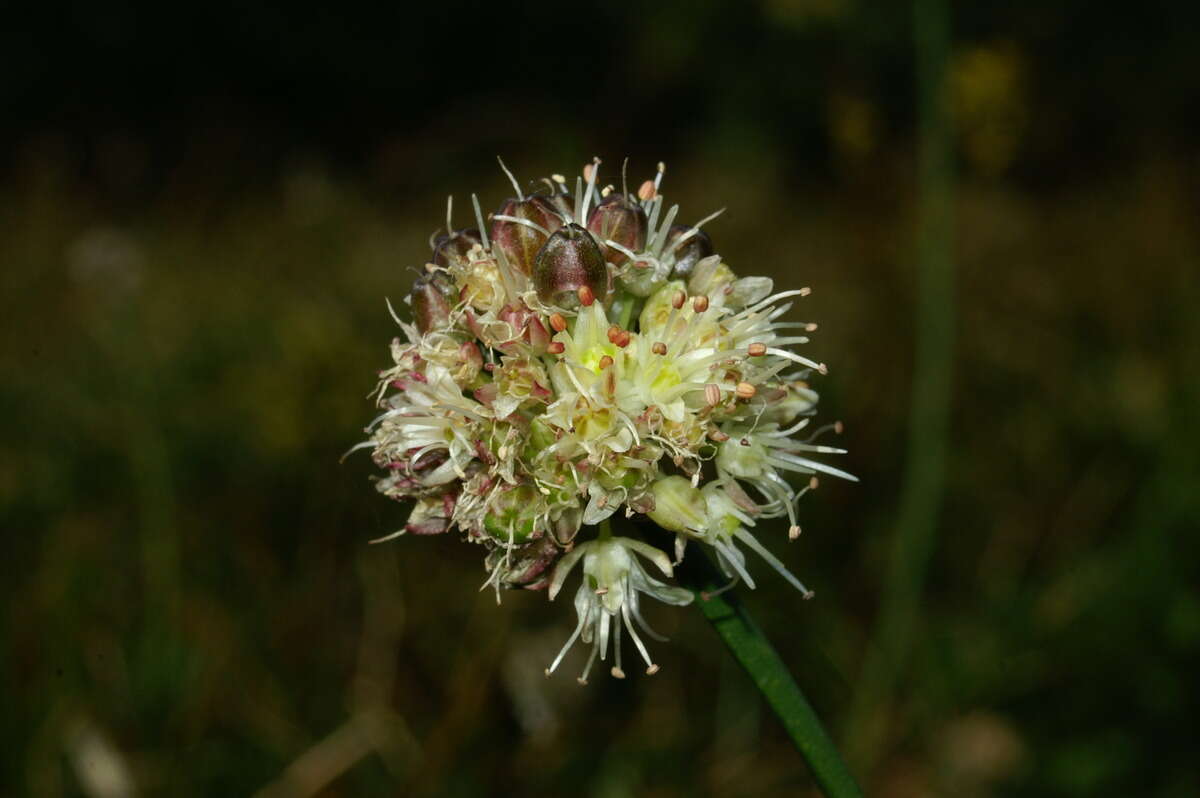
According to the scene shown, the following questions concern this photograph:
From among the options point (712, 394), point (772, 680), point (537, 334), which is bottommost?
point (772, 680)

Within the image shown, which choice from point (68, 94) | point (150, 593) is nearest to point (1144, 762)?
point (150, 593)

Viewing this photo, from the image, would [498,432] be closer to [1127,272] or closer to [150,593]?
[150,593]

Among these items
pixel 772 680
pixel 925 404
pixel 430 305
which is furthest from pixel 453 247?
pixel 925 404

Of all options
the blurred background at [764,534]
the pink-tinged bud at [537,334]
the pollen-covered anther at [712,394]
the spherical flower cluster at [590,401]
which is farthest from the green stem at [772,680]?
the blurred background at [764,534]

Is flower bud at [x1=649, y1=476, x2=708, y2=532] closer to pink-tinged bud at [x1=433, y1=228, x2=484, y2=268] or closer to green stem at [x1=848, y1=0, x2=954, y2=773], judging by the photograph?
pink-tinged bud at [x1=433, y1=228, x2=484, y2=268]

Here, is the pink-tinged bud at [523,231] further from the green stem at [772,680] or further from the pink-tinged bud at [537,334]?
the green stem at [772,680]

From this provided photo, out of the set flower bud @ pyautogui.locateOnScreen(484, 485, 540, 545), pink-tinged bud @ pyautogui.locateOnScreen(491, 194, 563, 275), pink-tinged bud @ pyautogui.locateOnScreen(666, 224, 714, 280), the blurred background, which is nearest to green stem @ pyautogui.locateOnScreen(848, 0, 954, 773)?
the blurred background

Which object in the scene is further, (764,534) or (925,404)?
(764,534)

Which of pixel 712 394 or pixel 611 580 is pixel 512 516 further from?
pixel 712 394
